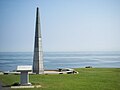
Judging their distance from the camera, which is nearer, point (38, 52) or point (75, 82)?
point (75, 82)

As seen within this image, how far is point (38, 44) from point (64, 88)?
12.5 meters

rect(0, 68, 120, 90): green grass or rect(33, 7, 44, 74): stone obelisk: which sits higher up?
rect(33, 7, 44, 74): stone obelisk

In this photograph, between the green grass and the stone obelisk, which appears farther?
the stone obelisk

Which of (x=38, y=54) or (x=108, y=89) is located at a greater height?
(x=38, y=54)

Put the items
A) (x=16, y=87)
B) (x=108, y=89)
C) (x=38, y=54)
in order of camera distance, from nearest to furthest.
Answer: (x=108, y=89) → (x=16, y=87) → (x=38, y=54)

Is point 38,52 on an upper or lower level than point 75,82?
upper

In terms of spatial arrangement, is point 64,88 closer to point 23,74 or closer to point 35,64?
point 23,74

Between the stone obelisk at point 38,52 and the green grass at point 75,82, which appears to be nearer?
the green grass at point 75,82

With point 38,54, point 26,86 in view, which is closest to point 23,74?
point 26,86

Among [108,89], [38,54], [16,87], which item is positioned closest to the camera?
[108,89]

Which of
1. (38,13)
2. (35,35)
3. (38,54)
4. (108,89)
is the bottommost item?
(108,89)

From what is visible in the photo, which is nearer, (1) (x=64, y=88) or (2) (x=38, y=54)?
(1) (x=64, y=88)

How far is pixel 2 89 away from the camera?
18.3 meters

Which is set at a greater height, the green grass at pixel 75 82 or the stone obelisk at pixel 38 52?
the stone obelisk at pixel 38 52
